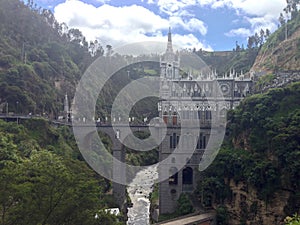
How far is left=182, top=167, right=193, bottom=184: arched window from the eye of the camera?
143 ft

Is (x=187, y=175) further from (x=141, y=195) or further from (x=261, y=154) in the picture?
(x=141, y=195)

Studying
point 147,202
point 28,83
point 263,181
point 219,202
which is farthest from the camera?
point 28,83

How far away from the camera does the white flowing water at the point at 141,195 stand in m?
44.2

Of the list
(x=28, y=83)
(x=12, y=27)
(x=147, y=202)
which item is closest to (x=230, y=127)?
(x=147, y=202)

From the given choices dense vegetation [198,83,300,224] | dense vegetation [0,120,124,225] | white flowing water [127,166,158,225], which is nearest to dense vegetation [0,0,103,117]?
white flowing water [127,166,158,225]

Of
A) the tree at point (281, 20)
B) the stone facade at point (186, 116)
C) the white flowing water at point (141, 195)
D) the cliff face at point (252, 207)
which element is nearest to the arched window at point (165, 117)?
the stone facade at point (186, 116)

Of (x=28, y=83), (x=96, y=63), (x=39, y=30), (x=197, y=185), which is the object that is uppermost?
(x=39, y=30)

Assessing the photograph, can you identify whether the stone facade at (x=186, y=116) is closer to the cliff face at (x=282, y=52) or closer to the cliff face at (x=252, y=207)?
the cliff face at (x=252, y=207)

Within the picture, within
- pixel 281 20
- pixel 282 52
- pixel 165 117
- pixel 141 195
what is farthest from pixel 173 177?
pixel 281 20

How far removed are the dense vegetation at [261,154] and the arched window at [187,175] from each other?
8.71ft

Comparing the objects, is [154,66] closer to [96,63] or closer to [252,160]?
[96,63]

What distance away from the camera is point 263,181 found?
34.3 meters

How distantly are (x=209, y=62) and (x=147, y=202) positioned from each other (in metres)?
74.2

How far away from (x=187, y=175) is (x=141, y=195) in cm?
1371
